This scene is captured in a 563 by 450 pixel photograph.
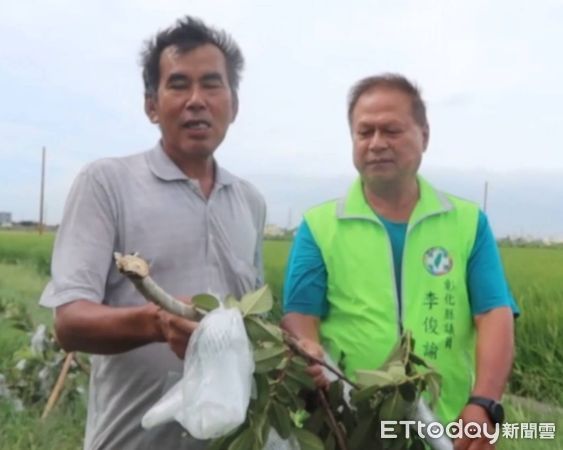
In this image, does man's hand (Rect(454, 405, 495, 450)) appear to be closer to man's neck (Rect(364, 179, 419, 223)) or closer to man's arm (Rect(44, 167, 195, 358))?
man's neck (Rect(364, 179, 419, 223))

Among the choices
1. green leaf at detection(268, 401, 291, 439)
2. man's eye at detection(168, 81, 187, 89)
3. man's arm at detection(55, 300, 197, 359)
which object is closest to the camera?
man's arm at detection(55, 300, 197, 359)

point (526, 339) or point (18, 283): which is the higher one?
point (526, 339)

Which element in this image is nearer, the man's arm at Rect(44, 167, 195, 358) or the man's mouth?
the man's arm at Rect(44, 167, 195, 358)

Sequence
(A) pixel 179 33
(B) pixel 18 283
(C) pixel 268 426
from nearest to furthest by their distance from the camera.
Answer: (C) pixel 268 426 → (A) pixel 179 33 → (B) pixel 18 283

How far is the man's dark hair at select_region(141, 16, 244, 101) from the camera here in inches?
61.2

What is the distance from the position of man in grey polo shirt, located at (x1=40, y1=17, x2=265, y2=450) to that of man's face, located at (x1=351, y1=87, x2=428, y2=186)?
0.24 metres

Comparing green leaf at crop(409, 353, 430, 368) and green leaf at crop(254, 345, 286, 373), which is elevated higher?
green leaf at crop(254, 345, 286, 373)

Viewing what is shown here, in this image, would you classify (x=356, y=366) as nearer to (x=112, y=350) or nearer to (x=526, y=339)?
(x=112, y=350)

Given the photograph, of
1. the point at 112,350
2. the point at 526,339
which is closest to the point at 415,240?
the point at 112,350

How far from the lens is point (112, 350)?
4.43ft

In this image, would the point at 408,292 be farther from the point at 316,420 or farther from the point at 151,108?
the point at 151,108

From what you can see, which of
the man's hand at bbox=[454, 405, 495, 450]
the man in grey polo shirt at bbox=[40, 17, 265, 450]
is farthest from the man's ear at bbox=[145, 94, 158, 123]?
the man's hand at bbox=[454, 405, 495, 450]

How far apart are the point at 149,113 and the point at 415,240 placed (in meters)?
0.50

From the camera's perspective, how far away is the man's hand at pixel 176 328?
3.95ft
